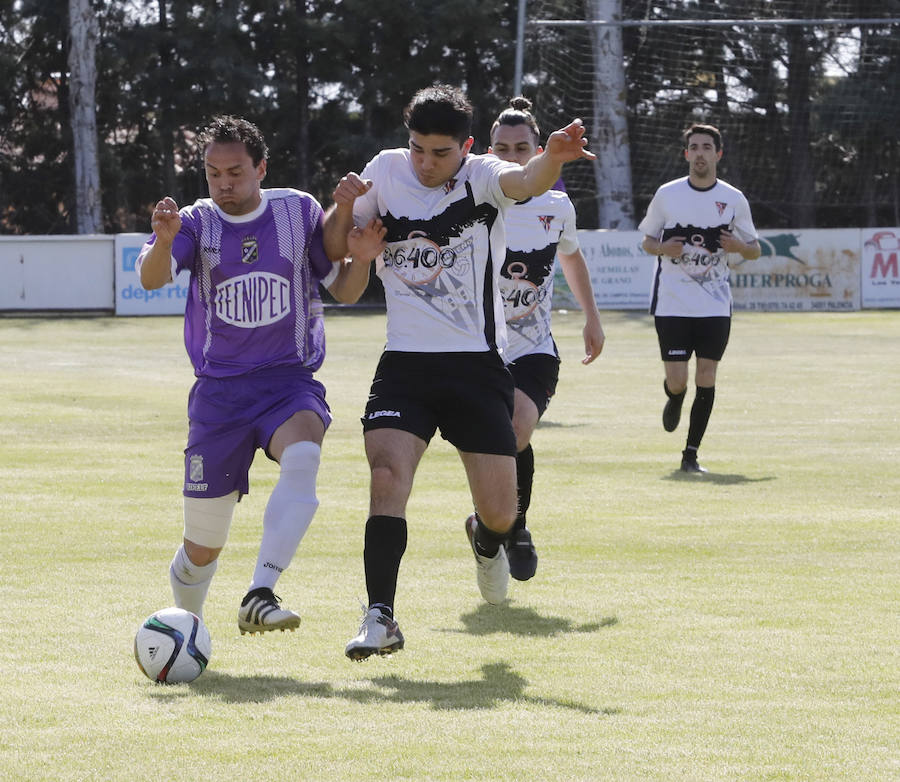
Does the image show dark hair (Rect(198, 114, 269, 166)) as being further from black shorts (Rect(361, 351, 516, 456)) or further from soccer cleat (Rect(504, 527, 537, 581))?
soccer cleat (Rect(504, 527, 537, 581))

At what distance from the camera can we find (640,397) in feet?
51.7

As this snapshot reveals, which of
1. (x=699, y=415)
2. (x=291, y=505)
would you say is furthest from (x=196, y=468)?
(x=699, y=415)

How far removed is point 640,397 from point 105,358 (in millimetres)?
7814

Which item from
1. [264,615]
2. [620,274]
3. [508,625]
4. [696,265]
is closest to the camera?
[264,615]

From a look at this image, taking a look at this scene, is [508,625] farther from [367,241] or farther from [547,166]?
[547,166]

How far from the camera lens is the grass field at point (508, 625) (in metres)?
4.23

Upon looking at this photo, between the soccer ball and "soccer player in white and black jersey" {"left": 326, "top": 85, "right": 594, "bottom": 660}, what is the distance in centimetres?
70

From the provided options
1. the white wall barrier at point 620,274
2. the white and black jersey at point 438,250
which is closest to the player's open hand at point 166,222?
the white and black jersey at point 438,250

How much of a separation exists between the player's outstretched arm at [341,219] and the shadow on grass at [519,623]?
57.5 inches

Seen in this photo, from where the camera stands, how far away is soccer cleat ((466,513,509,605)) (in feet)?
20.3

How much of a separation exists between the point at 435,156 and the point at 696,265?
5832 mm

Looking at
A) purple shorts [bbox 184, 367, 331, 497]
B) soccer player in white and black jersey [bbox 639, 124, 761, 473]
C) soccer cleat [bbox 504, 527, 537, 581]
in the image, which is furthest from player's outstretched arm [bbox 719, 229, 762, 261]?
purple shorts [bbox 184, 367, 331, 497]

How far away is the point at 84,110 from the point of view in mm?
35969

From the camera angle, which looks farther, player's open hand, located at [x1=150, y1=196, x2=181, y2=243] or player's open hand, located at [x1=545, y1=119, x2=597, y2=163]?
player's open hand, located at [x1=150, y1=196, x2=181, y2=243]
